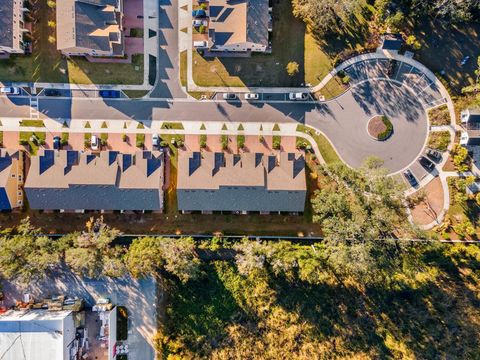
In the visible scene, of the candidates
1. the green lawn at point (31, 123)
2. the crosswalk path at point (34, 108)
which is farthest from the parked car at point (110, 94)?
the green lawn at point (31, 123)

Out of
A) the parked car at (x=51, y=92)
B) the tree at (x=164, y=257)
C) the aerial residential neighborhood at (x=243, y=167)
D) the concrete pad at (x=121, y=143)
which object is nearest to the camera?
the tree at (x=164, y=257)

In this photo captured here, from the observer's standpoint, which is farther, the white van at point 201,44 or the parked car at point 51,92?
the parked car at point 51,92

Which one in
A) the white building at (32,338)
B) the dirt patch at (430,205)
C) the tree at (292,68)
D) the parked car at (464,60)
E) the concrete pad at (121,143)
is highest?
the parked car at (464,60)

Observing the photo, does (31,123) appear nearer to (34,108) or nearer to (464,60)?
(34,108)

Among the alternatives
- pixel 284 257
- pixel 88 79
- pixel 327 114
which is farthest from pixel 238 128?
pixel 88 79

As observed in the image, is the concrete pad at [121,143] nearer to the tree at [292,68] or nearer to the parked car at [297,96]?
the parked car at [297,96]

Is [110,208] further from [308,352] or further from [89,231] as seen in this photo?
[308,352]

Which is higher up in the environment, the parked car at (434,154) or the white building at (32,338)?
the parked car at (434,154)
